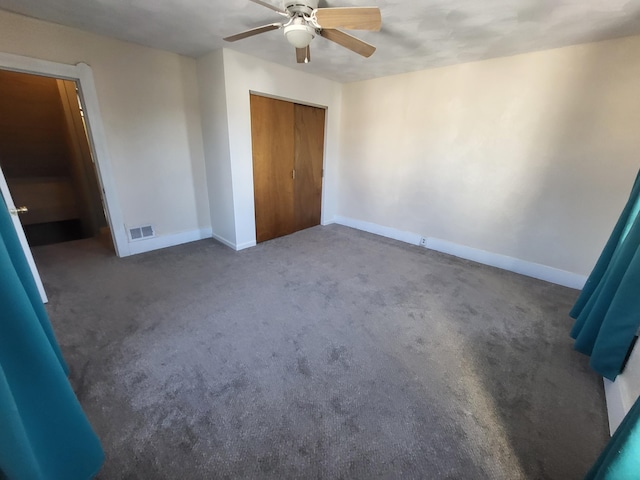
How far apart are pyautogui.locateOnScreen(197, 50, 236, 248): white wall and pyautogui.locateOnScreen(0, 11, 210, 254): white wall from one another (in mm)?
155

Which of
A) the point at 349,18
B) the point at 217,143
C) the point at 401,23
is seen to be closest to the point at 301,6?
the point at 349,18

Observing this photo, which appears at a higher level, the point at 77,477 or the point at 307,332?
the point at 77,477

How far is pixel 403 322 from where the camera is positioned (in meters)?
2.23

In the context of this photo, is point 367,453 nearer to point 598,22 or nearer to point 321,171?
point 598,22

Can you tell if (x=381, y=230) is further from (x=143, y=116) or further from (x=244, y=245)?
(x=143, y=116)

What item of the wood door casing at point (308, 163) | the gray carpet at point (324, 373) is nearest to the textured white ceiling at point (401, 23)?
the wood door casing at point (308, 163)

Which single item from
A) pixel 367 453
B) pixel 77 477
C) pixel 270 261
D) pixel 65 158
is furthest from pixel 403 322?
pixel 65 158

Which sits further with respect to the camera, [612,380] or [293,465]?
[612,380]

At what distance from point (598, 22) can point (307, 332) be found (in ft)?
10.7

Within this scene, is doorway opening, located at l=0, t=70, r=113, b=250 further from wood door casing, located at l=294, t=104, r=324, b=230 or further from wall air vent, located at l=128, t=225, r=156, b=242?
wood door casing, located at l=294, t=104, r=324, b=230

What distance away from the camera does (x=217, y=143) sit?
10.8ft

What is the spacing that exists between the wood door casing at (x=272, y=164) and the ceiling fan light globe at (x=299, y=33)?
160 cm

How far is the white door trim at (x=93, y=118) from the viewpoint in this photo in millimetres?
2316

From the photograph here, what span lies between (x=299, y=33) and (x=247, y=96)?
152 cm
